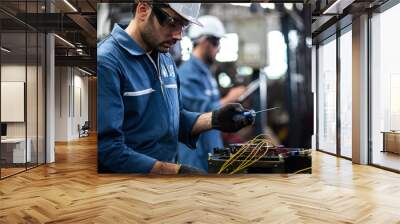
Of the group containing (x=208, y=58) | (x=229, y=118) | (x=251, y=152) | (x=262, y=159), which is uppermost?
(x=208, y=58)

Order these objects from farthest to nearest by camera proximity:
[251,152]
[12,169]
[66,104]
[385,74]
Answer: [66,104], [385,74], [12,169], [251,152]

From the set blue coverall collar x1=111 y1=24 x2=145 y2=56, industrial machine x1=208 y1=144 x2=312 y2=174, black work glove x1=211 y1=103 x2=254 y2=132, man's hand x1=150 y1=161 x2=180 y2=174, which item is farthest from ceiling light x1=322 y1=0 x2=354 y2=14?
man's hand x1=150 y1=161 x2=180 y2=174

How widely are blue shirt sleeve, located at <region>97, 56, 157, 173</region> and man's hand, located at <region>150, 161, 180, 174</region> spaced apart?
72 millimetres

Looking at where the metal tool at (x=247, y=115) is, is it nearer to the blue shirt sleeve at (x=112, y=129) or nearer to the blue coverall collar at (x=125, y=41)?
the blue shirt sleeve at (x=112, y=129)

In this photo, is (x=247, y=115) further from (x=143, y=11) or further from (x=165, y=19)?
(x=143, y=11)

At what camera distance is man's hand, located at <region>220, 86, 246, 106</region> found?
6.70 meters

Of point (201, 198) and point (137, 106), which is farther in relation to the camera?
point (137, 106)

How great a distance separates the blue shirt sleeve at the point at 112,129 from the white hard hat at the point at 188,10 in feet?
4.31

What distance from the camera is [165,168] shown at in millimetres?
6688

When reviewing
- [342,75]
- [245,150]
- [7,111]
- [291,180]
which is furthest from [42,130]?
[342,75]

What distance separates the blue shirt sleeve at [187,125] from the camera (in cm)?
666

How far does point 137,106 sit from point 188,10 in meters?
1.76

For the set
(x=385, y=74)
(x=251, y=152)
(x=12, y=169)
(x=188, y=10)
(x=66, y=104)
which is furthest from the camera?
(x=66, y=104)

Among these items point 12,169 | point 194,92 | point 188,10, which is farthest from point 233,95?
point 12,169
